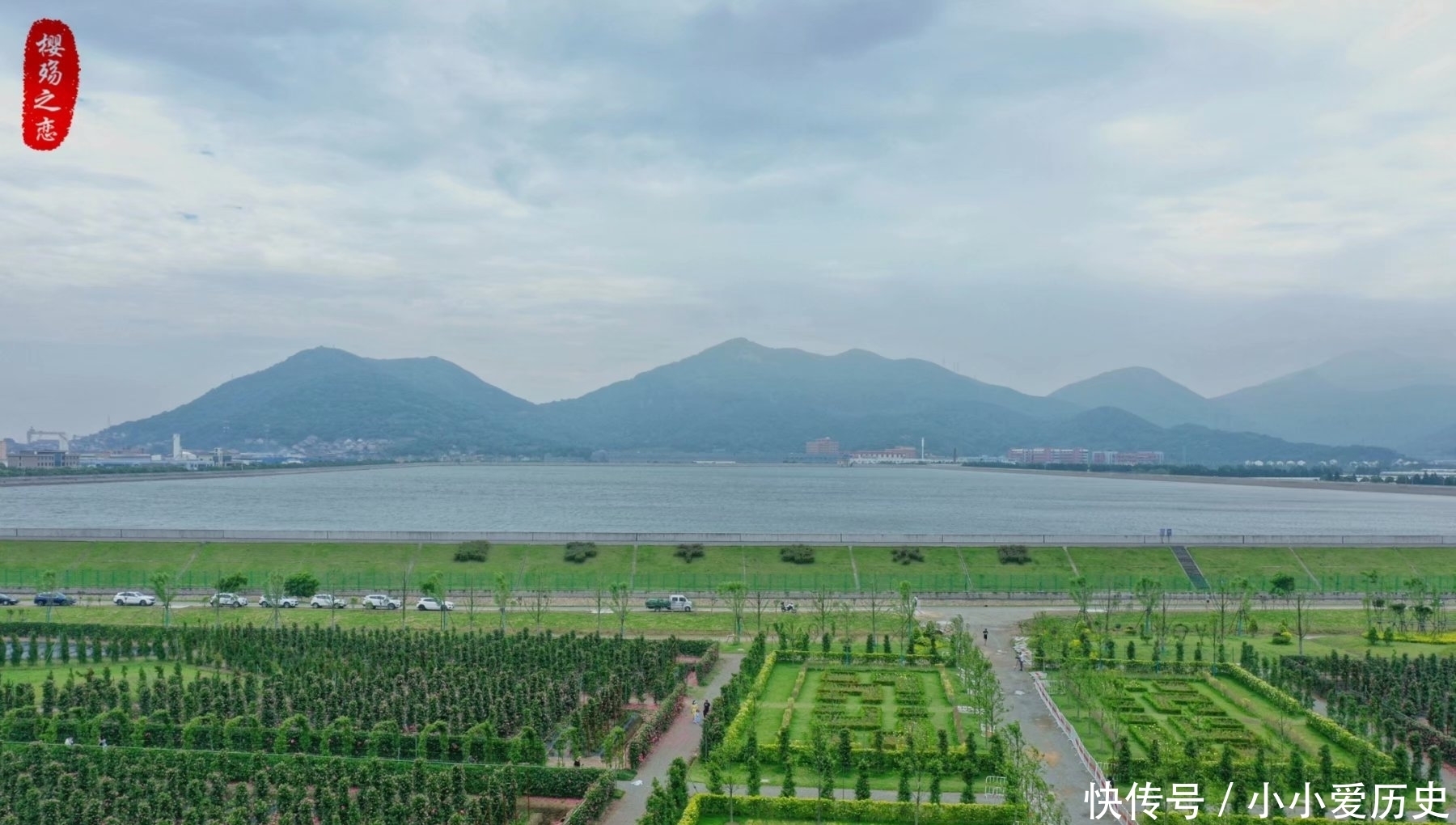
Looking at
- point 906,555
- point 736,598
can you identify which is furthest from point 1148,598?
point 736,598

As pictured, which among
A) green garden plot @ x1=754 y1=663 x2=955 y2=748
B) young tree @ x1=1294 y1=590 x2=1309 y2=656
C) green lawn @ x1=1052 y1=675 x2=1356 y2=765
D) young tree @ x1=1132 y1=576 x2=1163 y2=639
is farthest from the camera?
young tree @ x1=1132 y1=576 x2=1163 y2=639

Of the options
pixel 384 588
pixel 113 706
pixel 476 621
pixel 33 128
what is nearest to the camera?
pixel 33 128

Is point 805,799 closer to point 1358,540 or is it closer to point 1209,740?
point 1209,740

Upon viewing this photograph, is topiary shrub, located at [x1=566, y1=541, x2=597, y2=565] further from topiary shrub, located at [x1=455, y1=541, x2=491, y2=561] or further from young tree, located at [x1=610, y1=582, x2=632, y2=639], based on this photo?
young tree, located at [x1=610, y1=582, x2=632, y2=639]

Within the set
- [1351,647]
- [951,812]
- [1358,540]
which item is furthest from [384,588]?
[1358,540]

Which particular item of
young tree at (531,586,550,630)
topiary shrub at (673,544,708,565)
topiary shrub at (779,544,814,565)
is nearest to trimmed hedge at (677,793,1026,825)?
young tree at (531,586,550,630)

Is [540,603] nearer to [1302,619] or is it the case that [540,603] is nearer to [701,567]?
[701,567]
